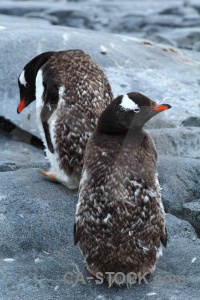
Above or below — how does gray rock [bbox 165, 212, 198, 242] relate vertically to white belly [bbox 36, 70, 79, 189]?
below

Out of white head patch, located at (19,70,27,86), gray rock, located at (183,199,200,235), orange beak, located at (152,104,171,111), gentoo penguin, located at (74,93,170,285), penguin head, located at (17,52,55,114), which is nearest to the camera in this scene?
gentoo penguin, located at (74,93,170,285)

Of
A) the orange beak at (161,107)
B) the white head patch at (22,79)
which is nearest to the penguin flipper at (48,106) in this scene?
the white head patch at (22,79)

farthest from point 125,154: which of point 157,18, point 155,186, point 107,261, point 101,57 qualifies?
point 157,18

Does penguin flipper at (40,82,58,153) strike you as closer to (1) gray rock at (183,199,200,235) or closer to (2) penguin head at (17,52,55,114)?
(2) penguin head at (17,52,55,114)

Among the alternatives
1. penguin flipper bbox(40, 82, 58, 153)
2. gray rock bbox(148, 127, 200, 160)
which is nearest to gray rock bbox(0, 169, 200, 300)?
penguin flipper bbox(40, 82, 58, 153)

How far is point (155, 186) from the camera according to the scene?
3980mm

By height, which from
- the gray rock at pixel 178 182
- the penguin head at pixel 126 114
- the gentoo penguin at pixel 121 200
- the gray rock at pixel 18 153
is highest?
the penguin head at pixel 126 114

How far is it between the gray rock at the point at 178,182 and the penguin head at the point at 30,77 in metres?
1.25

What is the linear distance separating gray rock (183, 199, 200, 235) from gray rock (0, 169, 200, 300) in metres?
0.13

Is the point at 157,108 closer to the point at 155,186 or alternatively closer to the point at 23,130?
the point at 155,186

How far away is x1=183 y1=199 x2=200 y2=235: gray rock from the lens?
196 inches

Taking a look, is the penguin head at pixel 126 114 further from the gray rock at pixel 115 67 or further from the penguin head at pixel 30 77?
the gray rock at pixel 115 67

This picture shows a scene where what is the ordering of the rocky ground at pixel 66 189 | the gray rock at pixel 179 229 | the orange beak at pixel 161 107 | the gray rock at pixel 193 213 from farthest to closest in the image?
1. the gray rock at pixel 193 213
2. the gray rock at pixel 179 229
3. the orange beak at pixel 161 107
4. the rocky ground at pixel 66 189

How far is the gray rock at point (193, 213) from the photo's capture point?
4.97 m
